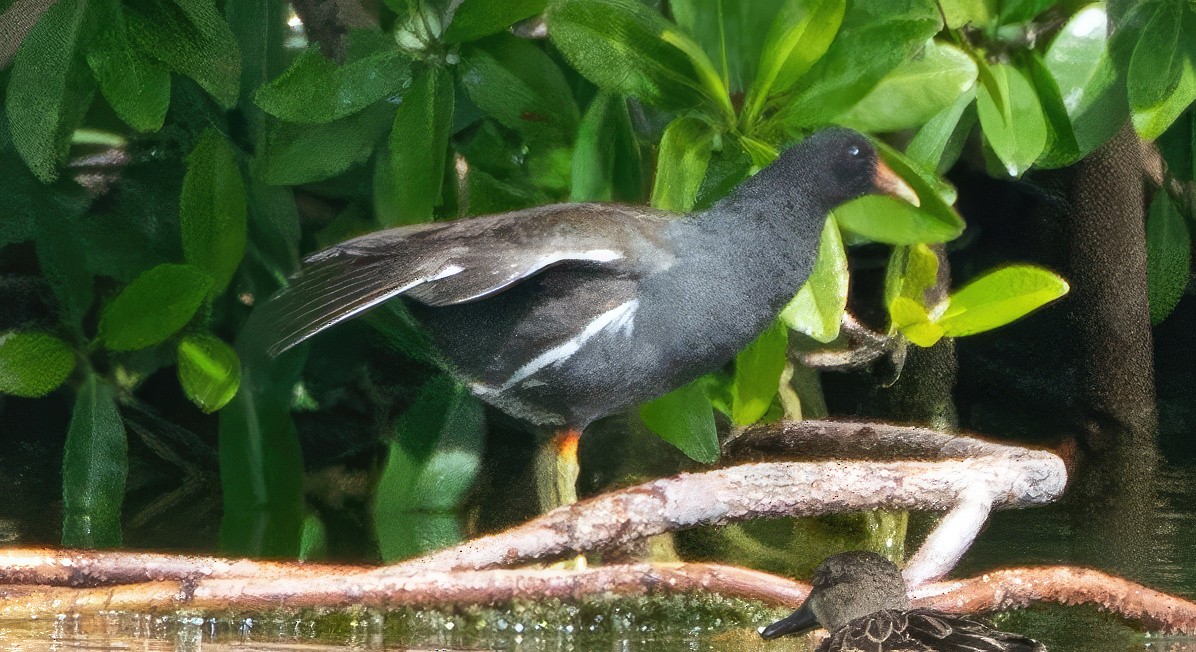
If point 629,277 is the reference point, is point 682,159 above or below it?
above

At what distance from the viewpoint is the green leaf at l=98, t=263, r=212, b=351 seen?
241 cm

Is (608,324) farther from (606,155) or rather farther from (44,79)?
(44,79)

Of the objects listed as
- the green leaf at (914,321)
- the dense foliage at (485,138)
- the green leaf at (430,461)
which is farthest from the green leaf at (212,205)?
the green leaf at (914,321)

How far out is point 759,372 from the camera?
2445mm

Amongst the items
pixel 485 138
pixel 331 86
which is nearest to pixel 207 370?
pixel 331 86

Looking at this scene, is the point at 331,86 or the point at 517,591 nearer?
the point at 517,591

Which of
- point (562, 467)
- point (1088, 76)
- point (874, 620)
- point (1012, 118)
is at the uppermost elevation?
point (1088, 76)

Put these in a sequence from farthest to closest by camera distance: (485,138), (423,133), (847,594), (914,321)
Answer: (485,138), (914,321), (423,133), (847,594)

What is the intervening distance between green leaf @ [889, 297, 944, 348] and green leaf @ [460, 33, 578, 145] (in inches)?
27.6

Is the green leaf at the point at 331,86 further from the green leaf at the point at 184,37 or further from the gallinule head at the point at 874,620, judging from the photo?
the gallinule head at the point at 874,620

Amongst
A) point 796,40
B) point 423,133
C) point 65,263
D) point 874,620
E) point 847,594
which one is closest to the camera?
point 874,620

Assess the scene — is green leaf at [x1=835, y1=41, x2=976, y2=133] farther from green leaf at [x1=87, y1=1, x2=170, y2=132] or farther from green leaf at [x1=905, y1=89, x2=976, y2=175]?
green leaf at [x1=87, y1=1, x2=170, y2=132]

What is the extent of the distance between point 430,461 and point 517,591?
876 mm

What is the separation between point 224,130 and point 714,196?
1.15m
